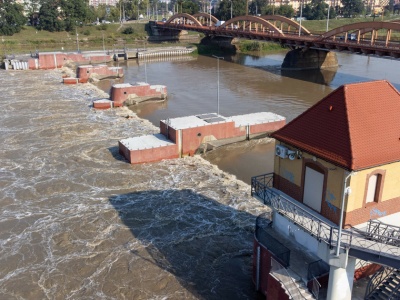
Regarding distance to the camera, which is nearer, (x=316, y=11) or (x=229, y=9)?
(x=229, y=9)

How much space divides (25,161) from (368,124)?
2364cm

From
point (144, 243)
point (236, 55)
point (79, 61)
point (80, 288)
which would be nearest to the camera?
point (80, 288)

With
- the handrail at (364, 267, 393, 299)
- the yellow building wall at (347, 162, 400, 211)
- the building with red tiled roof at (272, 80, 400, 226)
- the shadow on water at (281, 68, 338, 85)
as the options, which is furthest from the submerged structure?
the yellow building wall at (347, 162, 400, 211)

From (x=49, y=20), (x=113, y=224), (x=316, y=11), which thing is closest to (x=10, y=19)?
(x=49, y=20)

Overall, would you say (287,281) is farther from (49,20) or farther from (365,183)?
(49,20)

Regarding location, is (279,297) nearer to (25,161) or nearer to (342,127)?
(342,127)

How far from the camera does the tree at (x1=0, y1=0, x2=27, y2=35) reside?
95.8 meters

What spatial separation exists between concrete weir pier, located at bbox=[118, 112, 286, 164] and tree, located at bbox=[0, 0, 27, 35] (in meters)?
80.1

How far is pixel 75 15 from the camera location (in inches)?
4257

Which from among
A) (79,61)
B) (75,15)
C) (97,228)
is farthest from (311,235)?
(75,15)

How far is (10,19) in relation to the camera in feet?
323

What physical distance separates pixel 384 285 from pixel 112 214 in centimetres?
1364

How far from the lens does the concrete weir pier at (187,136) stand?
28656mm

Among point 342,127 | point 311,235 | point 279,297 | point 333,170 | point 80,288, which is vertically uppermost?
point 342,127
